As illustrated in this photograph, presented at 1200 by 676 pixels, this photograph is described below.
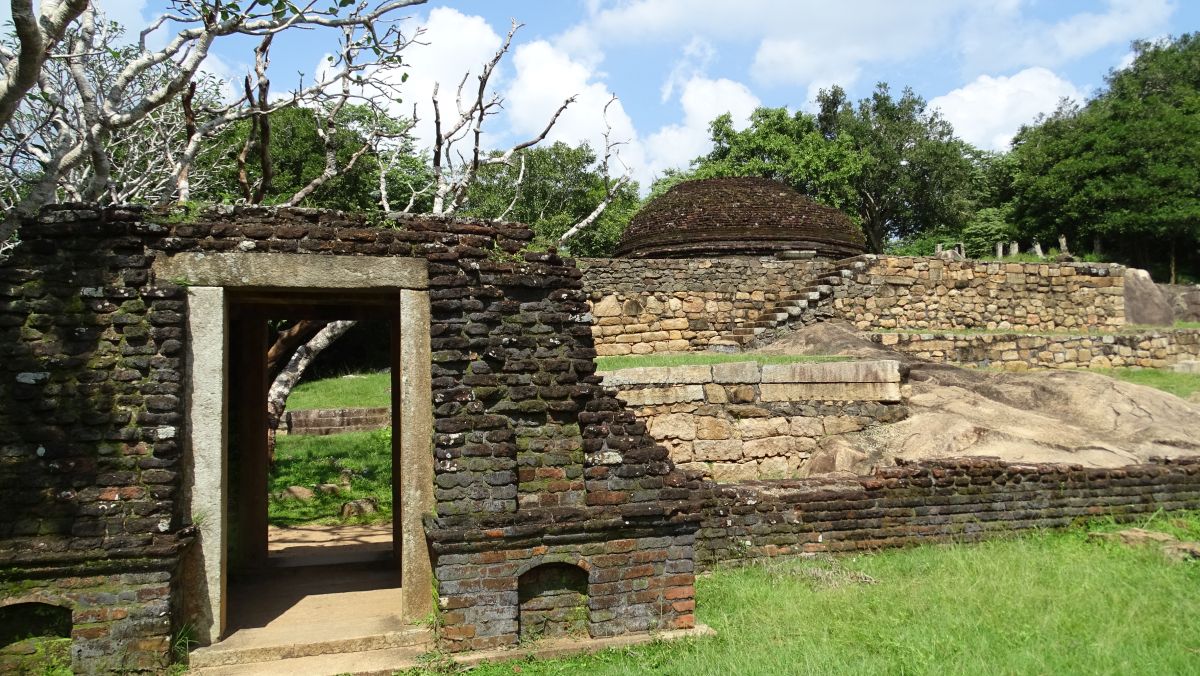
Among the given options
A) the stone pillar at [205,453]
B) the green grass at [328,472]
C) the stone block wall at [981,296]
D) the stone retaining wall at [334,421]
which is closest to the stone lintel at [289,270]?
the stone pillar at [205,453]

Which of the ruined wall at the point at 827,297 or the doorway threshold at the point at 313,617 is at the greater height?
the ruined wall at the point at 827,297

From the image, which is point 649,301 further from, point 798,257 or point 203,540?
point 203,540

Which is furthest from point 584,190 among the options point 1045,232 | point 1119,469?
point 1119,469

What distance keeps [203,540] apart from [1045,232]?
33.9 m

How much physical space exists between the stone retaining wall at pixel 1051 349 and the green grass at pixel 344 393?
11050 millimetres

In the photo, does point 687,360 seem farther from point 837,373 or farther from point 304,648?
point 304,648

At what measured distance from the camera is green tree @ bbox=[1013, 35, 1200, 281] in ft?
95.8

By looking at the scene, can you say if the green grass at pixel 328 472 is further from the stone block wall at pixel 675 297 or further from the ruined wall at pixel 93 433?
the ruined wall at pixel 93 433

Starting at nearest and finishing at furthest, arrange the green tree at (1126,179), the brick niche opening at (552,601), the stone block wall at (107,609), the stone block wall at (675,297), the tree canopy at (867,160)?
the stone block wall at (107,609), the brick niche opening at (552,601), the stone block wall at (675,297), the green tree at (1126,179), the tree canopy at (867,160)

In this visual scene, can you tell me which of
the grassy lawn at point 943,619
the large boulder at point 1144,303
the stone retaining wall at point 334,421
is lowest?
the grassy lawn at point 943,619

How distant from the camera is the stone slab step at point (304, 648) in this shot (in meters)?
5.15

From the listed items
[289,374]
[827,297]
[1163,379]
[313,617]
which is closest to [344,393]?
[289,374]

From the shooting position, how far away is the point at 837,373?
36.2 feet

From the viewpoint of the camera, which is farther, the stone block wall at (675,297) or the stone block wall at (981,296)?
the stone block wall at (981,296)
